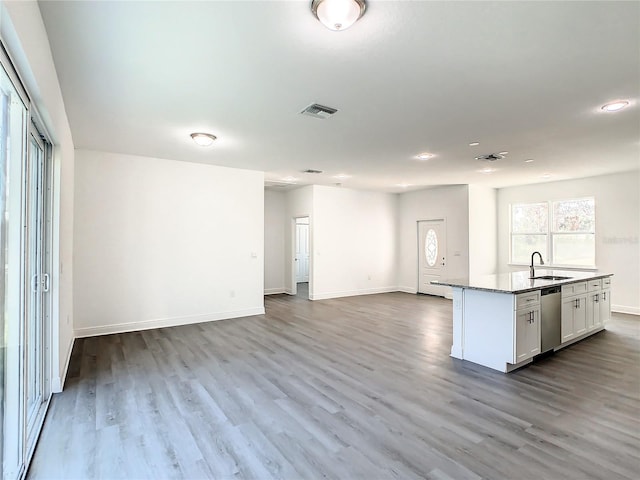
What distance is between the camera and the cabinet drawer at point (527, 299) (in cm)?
367

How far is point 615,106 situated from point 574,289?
96.2 inches

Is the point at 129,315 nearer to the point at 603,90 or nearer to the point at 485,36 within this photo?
the point at 485,36

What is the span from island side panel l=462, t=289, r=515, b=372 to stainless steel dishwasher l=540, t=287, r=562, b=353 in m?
0.70

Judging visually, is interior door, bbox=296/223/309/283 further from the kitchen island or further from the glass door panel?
the glass door panel

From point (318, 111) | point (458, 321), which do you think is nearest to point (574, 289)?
point (458, 321)

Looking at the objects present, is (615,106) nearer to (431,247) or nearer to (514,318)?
(514,318)

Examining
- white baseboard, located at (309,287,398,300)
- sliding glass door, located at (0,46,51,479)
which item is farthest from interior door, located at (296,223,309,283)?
sliding glass door, located at (0,46,51,479)

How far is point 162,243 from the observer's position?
556cm

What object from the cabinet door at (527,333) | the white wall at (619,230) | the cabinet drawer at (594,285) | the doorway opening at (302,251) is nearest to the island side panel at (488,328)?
the cabinet door at (527,333)

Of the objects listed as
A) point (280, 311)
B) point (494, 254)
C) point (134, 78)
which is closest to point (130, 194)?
point (134, 78)

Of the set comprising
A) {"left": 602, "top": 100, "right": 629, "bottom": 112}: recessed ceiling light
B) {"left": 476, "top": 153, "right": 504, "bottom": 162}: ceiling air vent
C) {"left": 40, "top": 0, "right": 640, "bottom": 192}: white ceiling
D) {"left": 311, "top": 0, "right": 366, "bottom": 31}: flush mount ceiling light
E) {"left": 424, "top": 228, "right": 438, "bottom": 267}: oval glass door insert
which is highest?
{"left": 40, "top": 0, "right": 640, "bottom": 192}: white ceiling

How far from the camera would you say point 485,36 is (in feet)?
7.18

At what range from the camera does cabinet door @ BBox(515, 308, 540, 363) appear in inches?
144

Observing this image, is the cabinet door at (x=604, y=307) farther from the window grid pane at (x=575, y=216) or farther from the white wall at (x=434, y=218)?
the white wall at (x=434, y=218)
